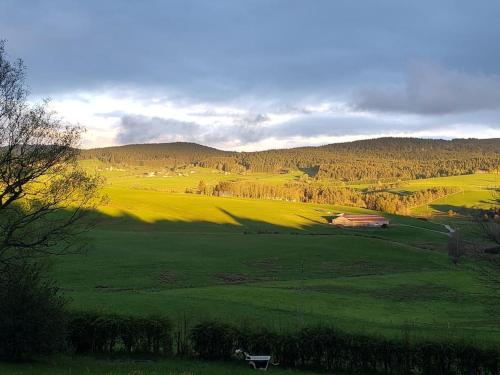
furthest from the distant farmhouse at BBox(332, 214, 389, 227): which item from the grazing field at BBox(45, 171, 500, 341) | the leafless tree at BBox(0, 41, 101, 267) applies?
the leafless tree at BBox(0, 41, 101, 267)

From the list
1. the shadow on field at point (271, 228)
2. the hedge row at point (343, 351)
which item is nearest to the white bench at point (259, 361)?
the hedge row at point (343, 351)

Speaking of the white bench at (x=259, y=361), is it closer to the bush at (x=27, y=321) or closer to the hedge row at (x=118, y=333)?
the hedge row at (x=118, y=333)

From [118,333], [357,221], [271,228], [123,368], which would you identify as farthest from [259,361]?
[357,221]

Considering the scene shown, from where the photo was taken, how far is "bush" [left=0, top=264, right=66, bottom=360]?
666 inches

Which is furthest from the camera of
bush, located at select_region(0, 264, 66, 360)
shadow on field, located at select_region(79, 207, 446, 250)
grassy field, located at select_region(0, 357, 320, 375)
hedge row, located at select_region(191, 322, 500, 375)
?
shadow on field, located at select_region(79, 207, 446, 250)

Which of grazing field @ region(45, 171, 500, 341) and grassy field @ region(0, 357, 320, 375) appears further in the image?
grazing field @ region(45, 171, 500, 341)

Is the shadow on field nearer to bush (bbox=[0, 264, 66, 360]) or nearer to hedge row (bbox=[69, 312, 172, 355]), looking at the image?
hedge row (bbox=[69, 312, 172, 355])

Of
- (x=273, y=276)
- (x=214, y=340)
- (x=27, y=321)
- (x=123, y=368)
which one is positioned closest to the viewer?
(x=27, y=321)

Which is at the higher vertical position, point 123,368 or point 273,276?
point 123,368

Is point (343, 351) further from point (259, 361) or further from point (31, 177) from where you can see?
point (31, 177)

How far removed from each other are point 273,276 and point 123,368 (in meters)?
43.8

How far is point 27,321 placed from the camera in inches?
669

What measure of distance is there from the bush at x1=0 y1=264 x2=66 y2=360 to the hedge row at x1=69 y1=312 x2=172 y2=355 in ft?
7.09

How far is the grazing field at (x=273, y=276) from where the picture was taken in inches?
1352
